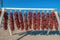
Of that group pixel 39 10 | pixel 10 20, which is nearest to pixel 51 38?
pixel 39 10

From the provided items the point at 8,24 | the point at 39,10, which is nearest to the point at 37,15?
the point at 39,10

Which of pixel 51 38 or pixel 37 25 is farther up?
pixel 37 25

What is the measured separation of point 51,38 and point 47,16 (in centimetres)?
171

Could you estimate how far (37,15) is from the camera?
50.0 ft

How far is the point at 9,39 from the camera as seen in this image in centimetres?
1537

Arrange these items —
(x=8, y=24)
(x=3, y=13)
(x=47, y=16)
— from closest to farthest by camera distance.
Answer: (x=3, y=13)
(x=47, y=16)
(x=8, y=24)

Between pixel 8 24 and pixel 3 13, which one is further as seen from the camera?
pixel 8 24

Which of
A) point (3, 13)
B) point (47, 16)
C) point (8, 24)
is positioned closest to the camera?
point (3, 13)

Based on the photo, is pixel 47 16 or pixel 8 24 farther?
pixel 8 24

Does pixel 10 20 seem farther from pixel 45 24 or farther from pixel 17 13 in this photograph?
pixel 45 24

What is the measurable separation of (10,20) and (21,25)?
850 mm

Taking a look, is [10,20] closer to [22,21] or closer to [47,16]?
[22,21]

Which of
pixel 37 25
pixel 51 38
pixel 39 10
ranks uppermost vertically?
pixel 39 10

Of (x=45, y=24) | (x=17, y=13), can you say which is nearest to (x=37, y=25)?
(x=45, y=24)
